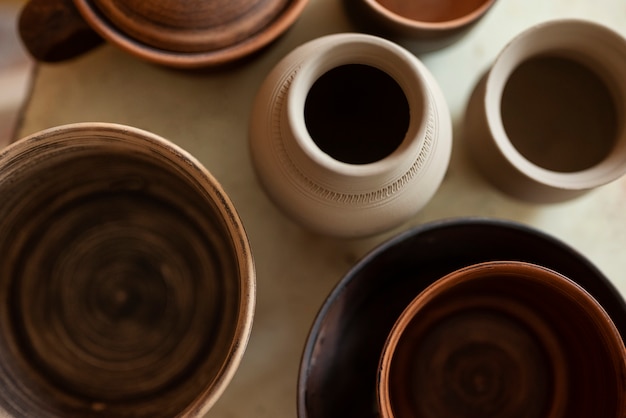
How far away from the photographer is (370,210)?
674 millimetres

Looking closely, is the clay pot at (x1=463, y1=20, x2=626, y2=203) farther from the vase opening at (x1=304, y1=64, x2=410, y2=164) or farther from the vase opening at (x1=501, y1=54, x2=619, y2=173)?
the vase opening at (x1=304, y1=64, x2=410, y2=164)

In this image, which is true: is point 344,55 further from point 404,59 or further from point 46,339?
point 46,339

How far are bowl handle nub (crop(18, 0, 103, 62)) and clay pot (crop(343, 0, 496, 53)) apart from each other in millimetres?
319

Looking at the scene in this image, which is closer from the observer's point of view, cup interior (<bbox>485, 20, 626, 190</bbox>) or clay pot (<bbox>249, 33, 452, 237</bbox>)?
clay pot (<bbox>249, 33, 452, 237</bbox>)

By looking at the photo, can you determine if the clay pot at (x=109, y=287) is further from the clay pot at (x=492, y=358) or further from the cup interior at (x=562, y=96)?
the cup interior at (x=562, y=96)

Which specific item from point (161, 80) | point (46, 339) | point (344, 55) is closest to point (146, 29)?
point (161, 80)

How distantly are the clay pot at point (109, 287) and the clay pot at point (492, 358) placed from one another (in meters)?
0.24

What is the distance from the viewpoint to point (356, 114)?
0.73 m

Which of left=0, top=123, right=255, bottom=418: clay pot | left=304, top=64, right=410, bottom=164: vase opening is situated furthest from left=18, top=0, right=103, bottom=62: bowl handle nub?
left=304, top=64, right=410, bottom=164: vase opening

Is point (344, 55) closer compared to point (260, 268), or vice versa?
point (344, 55)

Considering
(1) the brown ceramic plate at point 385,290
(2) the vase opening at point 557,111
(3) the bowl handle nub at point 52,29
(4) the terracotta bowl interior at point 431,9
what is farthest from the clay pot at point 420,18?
(3) the bowl handle nub at point 52,29

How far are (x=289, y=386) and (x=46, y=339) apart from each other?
29 cm

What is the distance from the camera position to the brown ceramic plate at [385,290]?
2.32ft

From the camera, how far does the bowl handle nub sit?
29.6 inches
